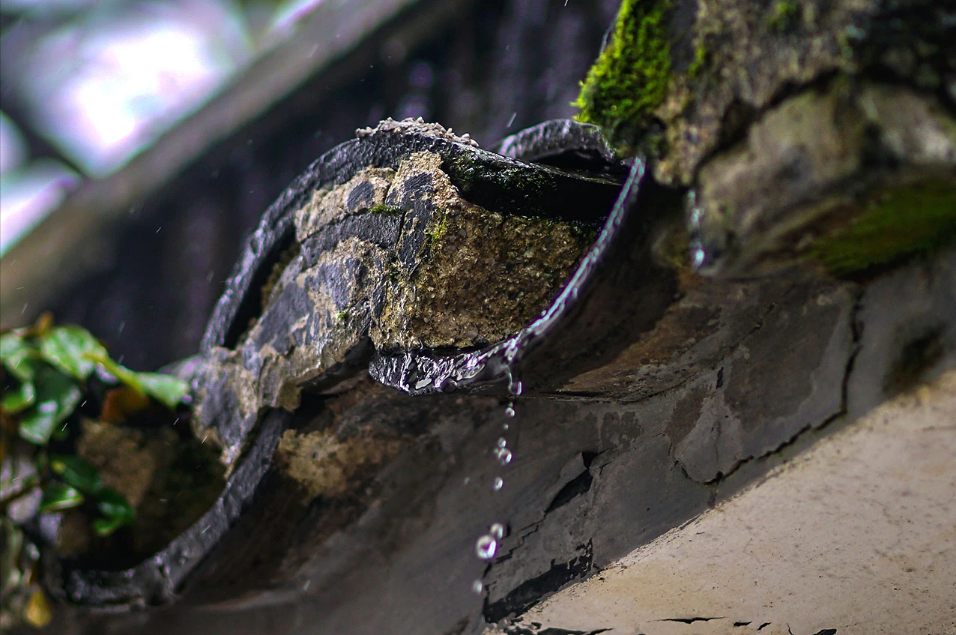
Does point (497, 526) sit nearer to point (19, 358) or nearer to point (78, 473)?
point (78, 473)

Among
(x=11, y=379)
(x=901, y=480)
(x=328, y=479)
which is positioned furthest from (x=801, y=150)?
(x=11, y=379)

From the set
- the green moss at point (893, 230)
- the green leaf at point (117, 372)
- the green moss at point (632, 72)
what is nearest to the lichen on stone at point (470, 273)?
the green moss at point (632, 72)

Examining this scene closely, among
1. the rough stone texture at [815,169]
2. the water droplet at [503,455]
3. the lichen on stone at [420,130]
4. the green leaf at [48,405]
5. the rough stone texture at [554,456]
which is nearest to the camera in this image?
the rough stone texture at [815,169]

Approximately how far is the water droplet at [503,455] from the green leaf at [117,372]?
0.93 m

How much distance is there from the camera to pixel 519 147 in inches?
52.4

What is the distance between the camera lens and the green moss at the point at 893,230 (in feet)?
2.24

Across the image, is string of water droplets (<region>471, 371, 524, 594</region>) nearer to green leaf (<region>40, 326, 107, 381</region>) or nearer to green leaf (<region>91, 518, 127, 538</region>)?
green leaf (<region>91, 518, 127, 538</region>)

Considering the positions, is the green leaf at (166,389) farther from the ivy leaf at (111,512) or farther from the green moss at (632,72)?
the green moss at (632,72)

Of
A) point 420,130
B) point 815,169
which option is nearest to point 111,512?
point 420,130

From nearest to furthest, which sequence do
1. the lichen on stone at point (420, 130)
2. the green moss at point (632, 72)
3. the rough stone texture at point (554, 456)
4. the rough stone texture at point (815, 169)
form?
the rough stone texture at point (815, 169) < the green moss at point (632, 72) < the rough stone texture at point (554, 456) < the lichen on stone at point (420, 130)

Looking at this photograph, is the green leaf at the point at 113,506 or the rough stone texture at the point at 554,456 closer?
the rough stone texture at the point at 554,456

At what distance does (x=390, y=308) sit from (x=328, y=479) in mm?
554

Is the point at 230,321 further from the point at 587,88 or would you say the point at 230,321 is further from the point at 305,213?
the point at 587,88

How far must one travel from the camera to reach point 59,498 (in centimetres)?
179
